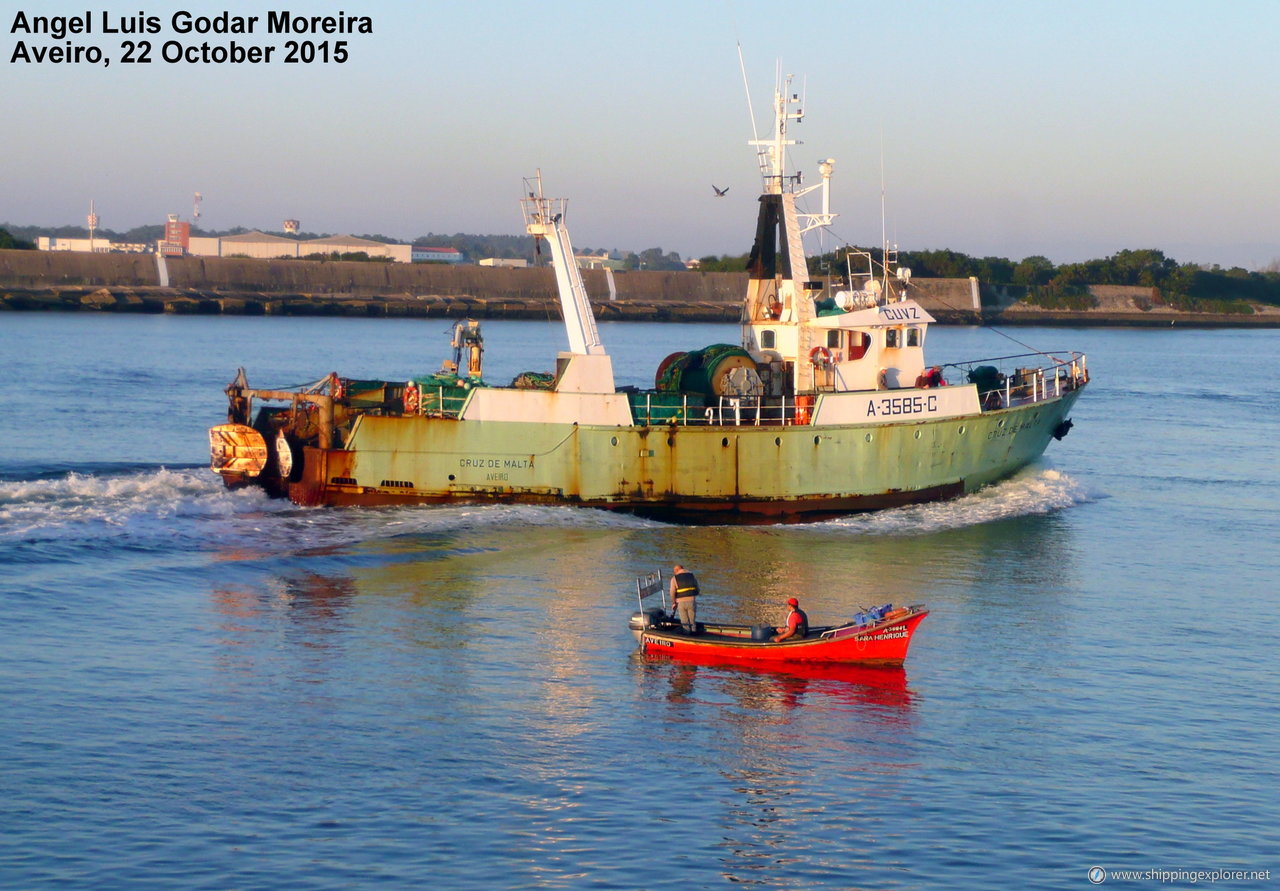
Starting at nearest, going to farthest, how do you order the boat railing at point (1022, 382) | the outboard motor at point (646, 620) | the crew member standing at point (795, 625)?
the crew member standing at point (795, 625)
the outboard motor at point (646, 620)
the boat railing at point (1022, 382)

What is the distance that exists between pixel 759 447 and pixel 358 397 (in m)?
9.24

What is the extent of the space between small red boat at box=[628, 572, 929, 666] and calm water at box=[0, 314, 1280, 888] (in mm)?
366

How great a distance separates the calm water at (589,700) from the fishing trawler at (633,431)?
718 mm

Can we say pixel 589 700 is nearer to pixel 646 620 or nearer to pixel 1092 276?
pixel 646 620

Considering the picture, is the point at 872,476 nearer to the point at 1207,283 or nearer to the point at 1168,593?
the point at 1168,593

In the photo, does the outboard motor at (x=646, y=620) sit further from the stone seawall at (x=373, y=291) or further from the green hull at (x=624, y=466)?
the stone seawall at (x=373, y=291)

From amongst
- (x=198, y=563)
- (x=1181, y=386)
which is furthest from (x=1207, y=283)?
(x=198, y=563)

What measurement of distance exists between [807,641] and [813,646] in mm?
143

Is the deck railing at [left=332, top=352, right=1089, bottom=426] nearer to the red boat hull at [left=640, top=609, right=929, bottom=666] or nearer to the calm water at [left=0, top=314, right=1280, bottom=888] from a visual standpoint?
the calm water at [left=0, top=314, right=1280, bottom=888]

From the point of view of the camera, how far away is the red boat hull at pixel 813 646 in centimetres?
2022

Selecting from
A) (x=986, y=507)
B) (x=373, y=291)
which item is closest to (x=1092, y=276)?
(x=373, y=291)

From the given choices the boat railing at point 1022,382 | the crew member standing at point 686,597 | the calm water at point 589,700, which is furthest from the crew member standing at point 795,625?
the boat railing at point 1022,382

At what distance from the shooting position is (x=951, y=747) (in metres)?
17.5

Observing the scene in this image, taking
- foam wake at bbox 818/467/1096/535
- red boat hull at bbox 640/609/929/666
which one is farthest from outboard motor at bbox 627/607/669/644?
foam wake at bbox 818/467/1096/535
